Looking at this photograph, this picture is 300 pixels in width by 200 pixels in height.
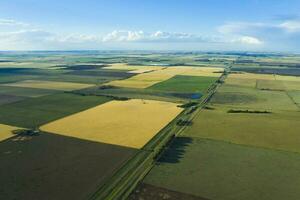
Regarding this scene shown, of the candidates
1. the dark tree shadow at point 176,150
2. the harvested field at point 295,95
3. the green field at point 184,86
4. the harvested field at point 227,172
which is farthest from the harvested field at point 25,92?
the harvested field at point 295,95

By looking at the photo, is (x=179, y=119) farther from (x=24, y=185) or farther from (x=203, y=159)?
(x=24, y=185)

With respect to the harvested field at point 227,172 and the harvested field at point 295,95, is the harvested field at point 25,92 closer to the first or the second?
the harvested field at point 227,172

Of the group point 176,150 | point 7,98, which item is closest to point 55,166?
point 176,150

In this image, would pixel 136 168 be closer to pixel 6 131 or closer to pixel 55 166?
pixel 55 166

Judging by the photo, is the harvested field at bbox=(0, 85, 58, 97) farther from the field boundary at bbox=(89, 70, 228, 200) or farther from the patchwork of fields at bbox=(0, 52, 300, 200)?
the field boundary at bbox=(89, 70, 228, 200)

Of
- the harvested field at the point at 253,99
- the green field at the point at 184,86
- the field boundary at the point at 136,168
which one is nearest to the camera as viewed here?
the field boundary at the point at 136,168

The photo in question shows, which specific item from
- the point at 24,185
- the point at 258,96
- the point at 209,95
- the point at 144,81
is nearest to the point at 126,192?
the point at 24,185
